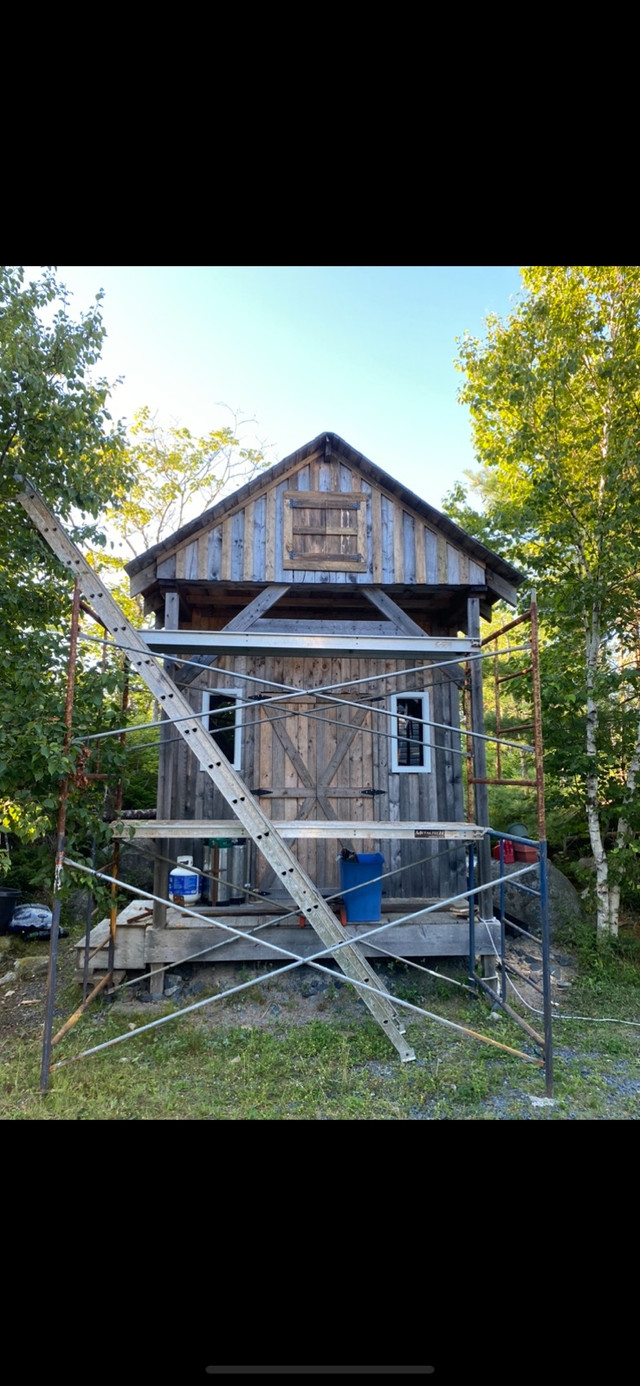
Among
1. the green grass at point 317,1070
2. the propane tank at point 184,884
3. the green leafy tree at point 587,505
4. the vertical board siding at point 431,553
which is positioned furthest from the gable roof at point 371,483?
the green grass at point 317,1070

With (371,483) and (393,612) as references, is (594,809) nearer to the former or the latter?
(393,612)

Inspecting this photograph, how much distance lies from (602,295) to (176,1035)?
996 cm

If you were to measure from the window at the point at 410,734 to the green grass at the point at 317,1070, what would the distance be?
2604 millimetres

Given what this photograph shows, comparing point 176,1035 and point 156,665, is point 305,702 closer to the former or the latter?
point 156,665

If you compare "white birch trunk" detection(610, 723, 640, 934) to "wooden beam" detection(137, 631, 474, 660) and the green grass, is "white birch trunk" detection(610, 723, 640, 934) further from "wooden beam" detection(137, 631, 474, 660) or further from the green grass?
"wooden beam" detection(137, 631, 474, 660)

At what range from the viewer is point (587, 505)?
8180 mm

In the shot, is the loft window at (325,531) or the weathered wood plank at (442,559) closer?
the loft window at (325,531)

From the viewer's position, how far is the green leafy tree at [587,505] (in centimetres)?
786

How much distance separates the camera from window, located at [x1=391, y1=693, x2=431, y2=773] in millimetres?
7699

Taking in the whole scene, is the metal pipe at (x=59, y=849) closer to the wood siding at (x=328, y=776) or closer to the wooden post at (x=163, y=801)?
the wooden post at (x=163, y=801)

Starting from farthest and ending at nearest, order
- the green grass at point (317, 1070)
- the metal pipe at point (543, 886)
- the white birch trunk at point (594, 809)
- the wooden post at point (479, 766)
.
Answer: the white birch trunk at point (594, 809) → the wooden post at point (479, 766) → the metal pipe at point (543, 886) → the green grass at point (317, 1070)

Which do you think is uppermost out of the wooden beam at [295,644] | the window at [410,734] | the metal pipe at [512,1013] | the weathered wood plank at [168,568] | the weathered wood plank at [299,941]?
the weathered wood plank at [168,568]

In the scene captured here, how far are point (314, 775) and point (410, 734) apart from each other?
136 cm

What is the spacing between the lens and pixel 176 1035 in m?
5.34
